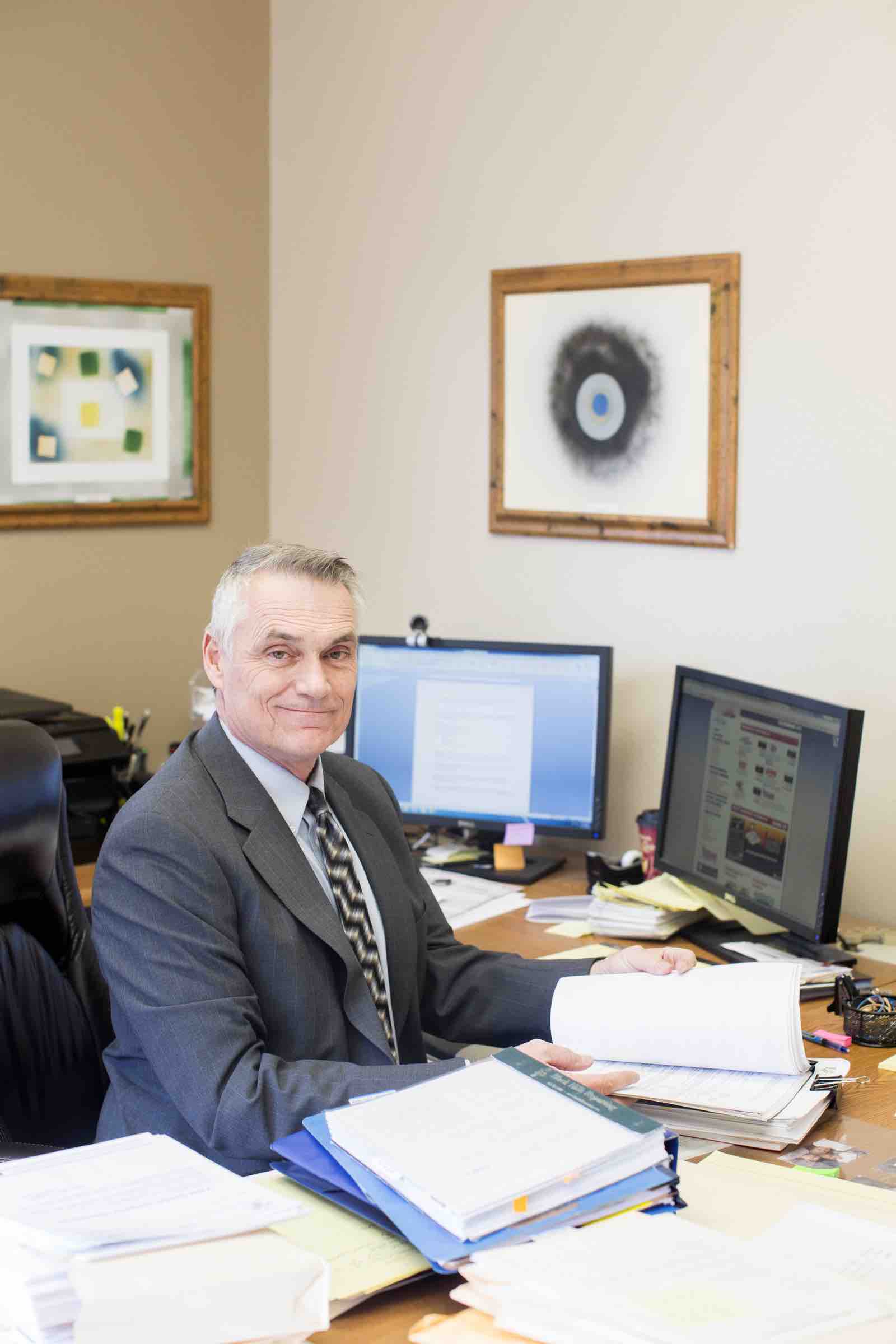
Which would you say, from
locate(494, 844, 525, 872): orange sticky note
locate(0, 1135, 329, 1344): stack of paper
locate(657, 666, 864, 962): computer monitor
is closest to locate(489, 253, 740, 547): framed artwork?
locate(657, 666, 864, 962): computer monitor

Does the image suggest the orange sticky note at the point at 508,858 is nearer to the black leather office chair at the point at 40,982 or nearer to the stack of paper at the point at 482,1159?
the black leather office chair at the point at 40,982

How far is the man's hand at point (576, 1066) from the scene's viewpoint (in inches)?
61.7

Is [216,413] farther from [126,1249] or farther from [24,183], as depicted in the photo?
[126,1249]

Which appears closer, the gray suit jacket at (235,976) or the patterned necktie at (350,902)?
the gray suit jacket at (235,976)

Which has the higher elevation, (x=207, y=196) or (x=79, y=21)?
(x=79, y=21)

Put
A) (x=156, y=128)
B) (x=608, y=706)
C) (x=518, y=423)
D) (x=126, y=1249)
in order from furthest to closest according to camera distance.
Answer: (x=156, y=128) < (x=518, y=423) < (x=608, y=706) < (x=126, y=1249)

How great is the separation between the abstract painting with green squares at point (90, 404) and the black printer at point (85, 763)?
595 mm

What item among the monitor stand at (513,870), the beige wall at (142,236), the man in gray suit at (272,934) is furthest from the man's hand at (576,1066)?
the beige wall at (142,236)

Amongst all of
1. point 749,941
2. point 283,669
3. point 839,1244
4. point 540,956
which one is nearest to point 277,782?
point 283,669

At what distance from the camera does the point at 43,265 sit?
3.28 m

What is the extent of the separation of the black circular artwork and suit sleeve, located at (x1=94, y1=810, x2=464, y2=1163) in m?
1.52

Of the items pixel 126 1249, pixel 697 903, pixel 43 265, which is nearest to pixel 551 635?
pixel 697 903

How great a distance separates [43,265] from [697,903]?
1.96m

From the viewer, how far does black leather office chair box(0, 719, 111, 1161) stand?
1.97 m
